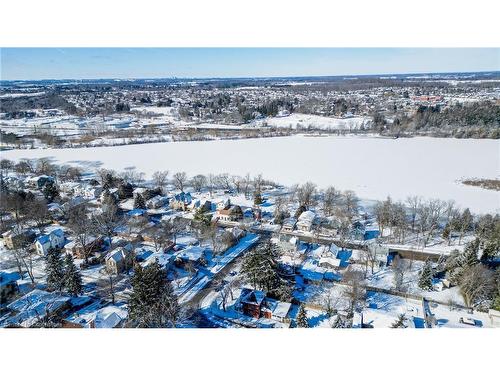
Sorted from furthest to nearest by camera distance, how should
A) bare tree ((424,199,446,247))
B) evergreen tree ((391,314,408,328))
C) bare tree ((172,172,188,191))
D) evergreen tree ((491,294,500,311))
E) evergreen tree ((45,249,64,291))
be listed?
bare tree ((172,172,188,191))
bare tree ((424,199,446,247))
evergreen tree ((45,249,64,291))
evergreen tree ((491,294,500,311))
evergreen tree ((391,314,408,328))

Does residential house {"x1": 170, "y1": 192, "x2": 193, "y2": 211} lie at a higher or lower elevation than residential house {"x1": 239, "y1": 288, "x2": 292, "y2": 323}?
higher

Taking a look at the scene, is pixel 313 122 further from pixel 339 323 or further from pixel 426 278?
pixel 339 323

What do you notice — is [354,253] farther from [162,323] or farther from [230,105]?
[230,105]

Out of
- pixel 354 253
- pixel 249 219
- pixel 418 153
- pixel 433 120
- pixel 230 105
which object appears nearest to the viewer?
pixel 354 253

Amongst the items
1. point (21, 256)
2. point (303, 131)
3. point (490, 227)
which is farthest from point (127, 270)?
point (303, 131)

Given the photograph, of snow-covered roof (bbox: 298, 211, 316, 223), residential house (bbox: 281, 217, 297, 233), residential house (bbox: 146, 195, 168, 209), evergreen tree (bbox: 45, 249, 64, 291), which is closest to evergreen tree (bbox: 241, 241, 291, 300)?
residential house (bbox: 281, 217, 297, 233)

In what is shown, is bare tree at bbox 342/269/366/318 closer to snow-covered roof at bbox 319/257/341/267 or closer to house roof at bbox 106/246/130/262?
snow-covered roof at bbox 319/257/341/267

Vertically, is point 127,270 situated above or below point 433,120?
below

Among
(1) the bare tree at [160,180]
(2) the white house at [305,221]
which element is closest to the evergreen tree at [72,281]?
(2) the white house at [305,221]

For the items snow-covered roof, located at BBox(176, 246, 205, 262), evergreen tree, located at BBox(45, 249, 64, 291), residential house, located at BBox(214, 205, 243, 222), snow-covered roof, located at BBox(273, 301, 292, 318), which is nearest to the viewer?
snow-covered roof, located at BBox(273, 301, 292, 318)
